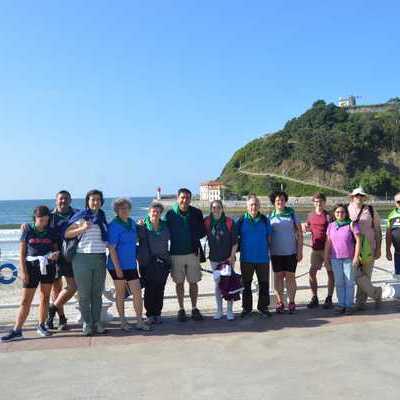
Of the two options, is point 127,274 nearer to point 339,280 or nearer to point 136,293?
point 136,293

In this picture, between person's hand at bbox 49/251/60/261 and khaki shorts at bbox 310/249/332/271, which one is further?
khaki shorts at bbox 310/249/332/271

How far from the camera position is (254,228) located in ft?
19.7

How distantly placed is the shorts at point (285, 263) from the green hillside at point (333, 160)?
9199cm

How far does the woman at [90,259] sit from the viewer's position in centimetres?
519

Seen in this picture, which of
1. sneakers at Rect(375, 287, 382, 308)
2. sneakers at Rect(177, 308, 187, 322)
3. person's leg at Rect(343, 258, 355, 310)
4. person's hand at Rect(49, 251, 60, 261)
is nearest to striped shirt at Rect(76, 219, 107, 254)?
person's hand at Rect(49, 251, 60, 261)

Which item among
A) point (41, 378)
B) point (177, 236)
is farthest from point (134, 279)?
point (41, 378)

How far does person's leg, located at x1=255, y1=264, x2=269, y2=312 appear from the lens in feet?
19.5

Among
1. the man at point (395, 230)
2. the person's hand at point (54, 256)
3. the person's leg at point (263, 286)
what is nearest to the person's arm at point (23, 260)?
the person's hand at point (54, 256)

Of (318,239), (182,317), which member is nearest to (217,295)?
(182,317)

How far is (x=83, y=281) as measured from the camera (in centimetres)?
520

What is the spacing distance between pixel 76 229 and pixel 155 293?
1.35 metres

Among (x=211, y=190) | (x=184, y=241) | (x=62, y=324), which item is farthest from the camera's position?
(x=211, y=190)

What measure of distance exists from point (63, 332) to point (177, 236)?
1805mm

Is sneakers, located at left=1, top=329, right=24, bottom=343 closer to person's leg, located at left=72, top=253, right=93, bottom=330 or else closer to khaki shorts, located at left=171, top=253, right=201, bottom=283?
person's leg, located at left=72, top=253, right=93, bottom=330
